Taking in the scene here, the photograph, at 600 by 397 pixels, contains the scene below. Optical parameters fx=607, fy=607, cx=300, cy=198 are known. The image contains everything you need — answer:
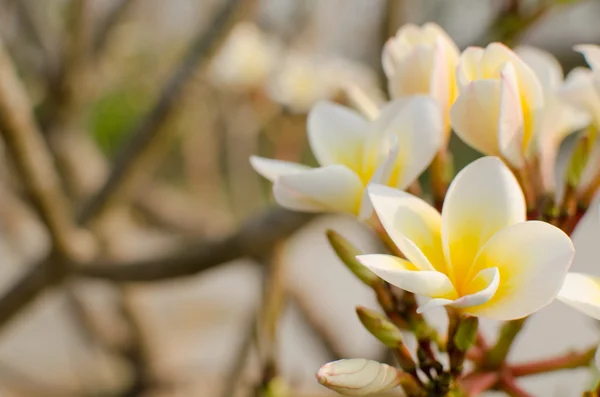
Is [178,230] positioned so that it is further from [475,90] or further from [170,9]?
[475,90]

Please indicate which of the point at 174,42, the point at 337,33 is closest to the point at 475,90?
the point at 337,33

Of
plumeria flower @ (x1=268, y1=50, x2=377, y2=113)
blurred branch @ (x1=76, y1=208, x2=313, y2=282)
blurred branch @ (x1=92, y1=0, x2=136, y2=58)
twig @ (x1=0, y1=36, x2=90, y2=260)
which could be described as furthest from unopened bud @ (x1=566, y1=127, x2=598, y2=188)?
blurred branch @ (x1=92, y1=0, x2=136, y2=58)

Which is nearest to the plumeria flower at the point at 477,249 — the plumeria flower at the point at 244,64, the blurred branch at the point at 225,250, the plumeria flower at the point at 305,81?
the blurred branch at the point at 225,250

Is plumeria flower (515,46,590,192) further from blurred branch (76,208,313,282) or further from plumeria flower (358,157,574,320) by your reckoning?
blurred branch (76,208,313,282)

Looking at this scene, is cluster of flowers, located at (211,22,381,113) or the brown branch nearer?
the brown branch

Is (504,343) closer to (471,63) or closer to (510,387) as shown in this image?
(510,387)

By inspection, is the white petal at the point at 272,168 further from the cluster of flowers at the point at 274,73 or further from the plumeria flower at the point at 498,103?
the cluster of flowers at the point at 274,73

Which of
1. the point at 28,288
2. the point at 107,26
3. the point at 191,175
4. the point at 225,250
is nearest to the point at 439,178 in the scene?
the point at 225,250
